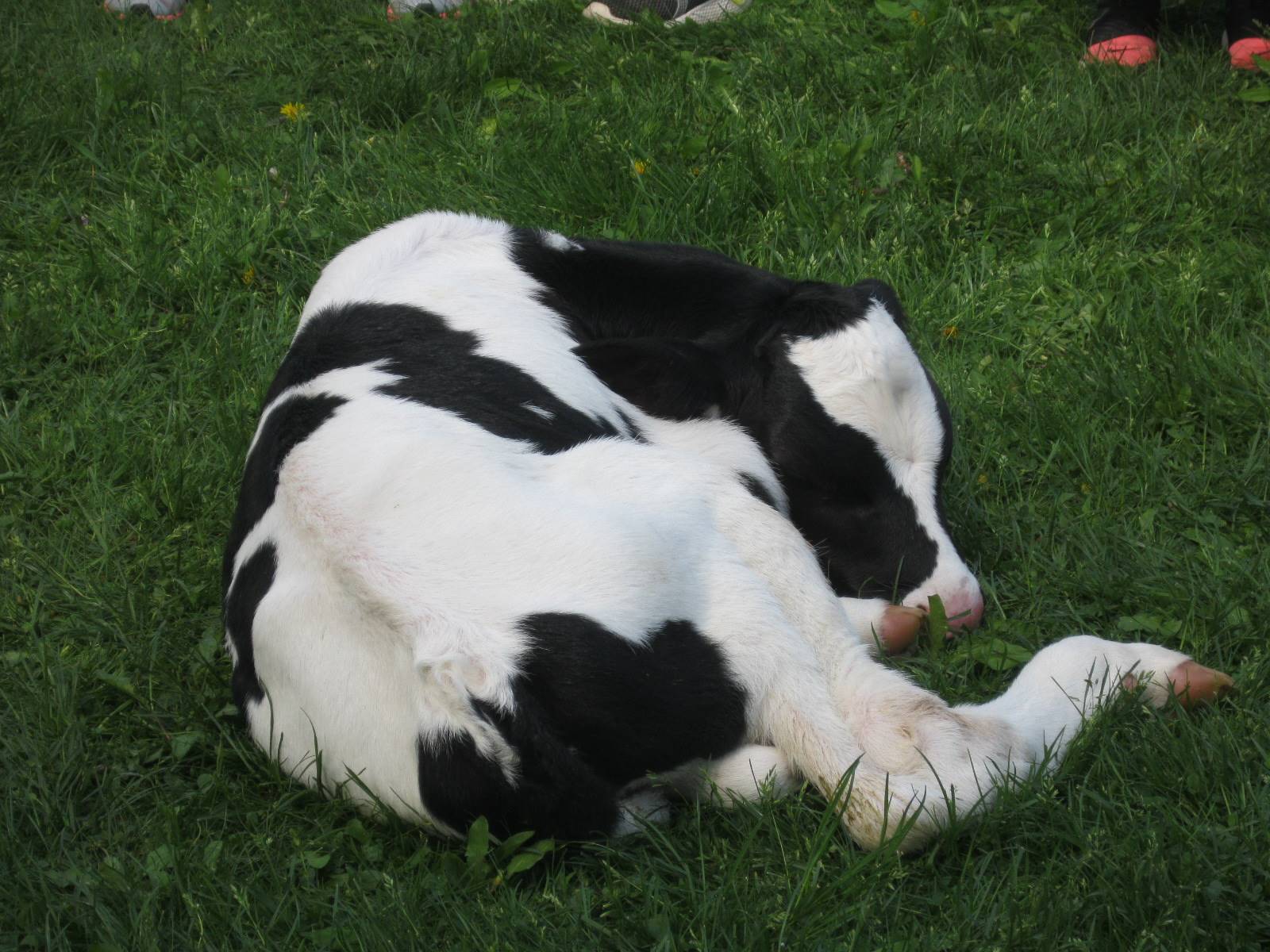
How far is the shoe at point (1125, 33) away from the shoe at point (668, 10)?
5.77ft

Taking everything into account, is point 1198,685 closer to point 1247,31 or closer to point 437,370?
point 437,370

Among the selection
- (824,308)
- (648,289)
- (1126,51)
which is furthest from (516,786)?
(1126,51)

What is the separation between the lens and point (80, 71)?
6062 millimetres

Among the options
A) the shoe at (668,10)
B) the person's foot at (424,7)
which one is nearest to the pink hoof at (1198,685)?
the shoe at (668,10)

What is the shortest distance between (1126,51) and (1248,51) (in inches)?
19.5

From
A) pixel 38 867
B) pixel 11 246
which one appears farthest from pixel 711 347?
pixel 11 246

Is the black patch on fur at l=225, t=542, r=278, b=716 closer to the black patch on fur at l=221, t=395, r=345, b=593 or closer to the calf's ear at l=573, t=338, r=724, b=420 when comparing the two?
the black patch on fur at l=221, t=395, r=345, b=593

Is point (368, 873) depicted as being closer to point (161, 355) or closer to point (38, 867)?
point (38, 867)

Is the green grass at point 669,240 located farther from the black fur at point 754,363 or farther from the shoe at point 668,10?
the black fur at point 754,363

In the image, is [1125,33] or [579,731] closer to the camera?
[579,731]

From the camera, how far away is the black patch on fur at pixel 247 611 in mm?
2668

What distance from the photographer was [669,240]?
16.2 feet

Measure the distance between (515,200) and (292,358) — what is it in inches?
80.9

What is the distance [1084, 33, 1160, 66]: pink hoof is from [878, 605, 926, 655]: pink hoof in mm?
3677
